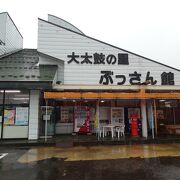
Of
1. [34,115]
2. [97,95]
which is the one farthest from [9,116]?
[97,95]

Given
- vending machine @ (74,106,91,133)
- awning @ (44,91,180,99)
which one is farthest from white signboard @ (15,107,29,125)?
vending machine @ (74,106,91,133)

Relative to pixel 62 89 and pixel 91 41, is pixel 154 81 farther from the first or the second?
pixel 62 89

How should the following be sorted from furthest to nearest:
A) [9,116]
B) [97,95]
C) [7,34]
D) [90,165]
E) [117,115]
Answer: [7,34] < [117,115] < [9,116] < [97,95] < [90,165]

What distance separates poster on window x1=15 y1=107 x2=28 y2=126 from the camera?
41.1ft

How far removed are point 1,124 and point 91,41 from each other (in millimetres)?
7627

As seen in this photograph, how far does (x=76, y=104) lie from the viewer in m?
15.9

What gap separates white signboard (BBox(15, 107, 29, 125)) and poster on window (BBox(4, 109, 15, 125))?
24 centimetres

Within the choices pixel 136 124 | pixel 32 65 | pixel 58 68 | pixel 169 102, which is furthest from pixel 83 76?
pixel 169 102

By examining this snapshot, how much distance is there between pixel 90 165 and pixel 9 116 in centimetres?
683

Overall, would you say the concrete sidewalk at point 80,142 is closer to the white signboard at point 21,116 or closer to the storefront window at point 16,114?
the storefront window at point 16,114

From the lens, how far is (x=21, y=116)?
1259cm

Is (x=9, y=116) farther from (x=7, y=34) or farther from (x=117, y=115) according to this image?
(x=7, y=34)

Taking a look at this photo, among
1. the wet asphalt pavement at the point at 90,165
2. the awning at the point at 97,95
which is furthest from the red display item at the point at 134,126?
the wet asphalt pavement at the point at 90,165

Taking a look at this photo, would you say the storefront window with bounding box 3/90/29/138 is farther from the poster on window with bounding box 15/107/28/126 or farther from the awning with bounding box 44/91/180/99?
the awning with bounding box 44/91/180/99
